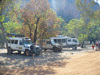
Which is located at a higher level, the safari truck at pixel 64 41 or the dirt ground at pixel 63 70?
the safari truck at pixel 64 41

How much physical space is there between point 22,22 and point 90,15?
22175 mm

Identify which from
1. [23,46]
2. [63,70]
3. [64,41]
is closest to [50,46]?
[64,41]

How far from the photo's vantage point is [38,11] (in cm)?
1719

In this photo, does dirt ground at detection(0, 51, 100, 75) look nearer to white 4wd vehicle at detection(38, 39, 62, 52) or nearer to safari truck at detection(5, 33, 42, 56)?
safari truck at detection(5, 33, 42, 56)

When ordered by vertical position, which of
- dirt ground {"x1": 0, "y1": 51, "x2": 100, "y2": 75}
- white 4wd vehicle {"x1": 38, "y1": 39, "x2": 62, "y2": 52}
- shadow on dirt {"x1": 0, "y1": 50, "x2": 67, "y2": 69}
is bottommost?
shadow on dirt {"x1": 0, "y1": 50, "x2": 67, "y2": 69}

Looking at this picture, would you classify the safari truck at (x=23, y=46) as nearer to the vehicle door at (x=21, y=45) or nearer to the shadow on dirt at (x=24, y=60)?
the vehicle door at (x=21, y=45)

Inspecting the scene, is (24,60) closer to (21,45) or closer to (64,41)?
(21,45)

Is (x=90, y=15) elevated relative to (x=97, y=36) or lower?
elevated

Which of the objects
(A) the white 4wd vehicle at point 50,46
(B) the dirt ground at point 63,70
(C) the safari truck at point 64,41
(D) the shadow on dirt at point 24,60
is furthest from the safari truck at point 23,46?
(C) the safari truck at point 64,41

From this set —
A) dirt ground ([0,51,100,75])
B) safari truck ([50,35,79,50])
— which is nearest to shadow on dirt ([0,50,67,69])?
dirt ground ([0,51,100,75])

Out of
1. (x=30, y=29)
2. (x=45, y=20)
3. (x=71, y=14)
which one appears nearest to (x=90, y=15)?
(x=45, y=20)

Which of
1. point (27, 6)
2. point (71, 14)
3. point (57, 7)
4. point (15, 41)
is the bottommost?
point (15, 41)

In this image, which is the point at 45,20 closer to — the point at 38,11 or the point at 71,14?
the point at 38,11

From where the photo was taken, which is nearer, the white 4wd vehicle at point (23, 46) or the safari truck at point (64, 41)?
the white 4wd vehicle at point (23, 46)
